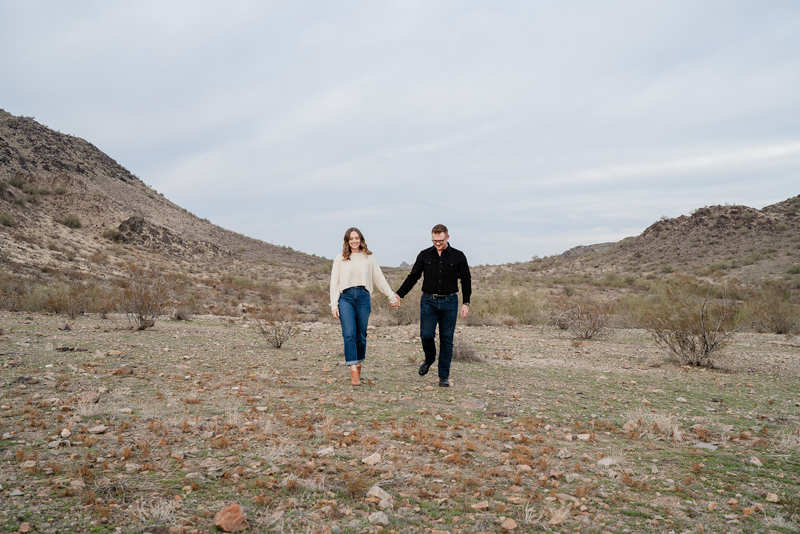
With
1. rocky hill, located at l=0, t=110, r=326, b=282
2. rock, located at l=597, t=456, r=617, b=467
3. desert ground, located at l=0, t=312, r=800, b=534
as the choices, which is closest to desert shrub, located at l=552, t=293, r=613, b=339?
desert ground, located at l=0, t=312, r=800, b=534

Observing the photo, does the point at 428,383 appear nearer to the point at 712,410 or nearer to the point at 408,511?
the point at 712,410

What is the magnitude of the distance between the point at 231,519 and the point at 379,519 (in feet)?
2.47

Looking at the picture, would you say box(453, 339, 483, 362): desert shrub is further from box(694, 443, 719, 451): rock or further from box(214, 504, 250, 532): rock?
box(214, 504, 250, 532): rock

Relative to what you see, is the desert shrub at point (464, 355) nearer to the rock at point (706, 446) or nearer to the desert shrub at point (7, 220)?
the rock at point (706, 446)

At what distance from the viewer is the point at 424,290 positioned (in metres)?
6.34

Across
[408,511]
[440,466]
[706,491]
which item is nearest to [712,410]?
[706,491]

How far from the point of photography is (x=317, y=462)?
10.8 ft

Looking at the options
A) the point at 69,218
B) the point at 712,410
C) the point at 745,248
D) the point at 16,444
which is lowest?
A: the point at 712,410

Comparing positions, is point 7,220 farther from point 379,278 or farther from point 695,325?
point 695,325

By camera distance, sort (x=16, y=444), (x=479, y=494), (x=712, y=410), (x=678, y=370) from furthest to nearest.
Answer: (x=678, y=370), (x=712, y=410), (x=16, y=444), (x=479, y=494)

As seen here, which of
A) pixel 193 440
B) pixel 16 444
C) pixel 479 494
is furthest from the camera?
pixel 193 440

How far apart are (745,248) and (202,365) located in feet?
145

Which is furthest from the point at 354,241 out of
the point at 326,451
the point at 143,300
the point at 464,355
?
the point at 143,300

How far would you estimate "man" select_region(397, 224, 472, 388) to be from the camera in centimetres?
625
